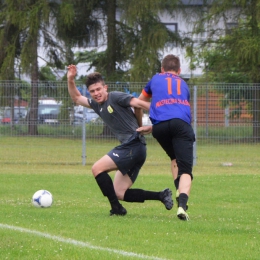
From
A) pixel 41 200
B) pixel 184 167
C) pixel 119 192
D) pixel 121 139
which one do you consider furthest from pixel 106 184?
pixel 41 200

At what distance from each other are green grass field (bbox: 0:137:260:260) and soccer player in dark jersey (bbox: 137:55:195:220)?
48 cm

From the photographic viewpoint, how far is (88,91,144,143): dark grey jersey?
8.08 metres

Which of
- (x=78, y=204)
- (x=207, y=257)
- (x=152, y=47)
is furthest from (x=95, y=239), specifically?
(x=152, y=47)

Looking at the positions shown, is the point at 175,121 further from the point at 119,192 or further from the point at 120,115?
the point at 119,192

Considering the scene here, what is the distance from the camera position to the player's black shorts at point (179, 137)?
7605 mm

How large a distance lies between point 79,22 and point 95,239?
23.1 m

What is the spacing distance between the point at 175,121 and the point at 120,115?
796 mm

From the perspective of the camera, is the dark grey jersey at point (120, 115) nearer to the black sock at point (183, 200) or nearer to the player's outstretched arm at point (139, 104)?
the player's outstretched arm at point (139, 104)

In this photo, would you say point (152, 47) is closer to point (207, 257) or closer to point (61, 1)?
point (61, 1)

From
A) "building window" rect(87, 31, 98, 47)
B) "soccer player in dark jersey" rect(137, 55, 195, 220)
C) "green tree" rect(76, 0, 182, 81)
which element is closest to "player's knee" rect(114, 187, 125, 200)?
"soccer player in dark jersey" rect(137, 55, 195, 220)

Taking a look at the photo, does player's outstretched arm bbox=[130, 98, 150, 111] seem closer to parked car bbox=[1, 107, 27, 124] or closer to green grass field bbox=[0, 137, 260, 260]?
green grass field bbox=[0, 137, 260, 260]

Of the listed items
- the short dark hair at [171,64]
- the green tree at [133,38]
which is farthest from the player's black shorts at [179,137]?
the green tree at [133,38]

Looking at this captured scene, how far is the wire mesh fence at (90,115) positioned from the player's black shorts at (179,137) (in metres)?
10.1

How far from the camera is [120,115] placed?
8.09 meters
